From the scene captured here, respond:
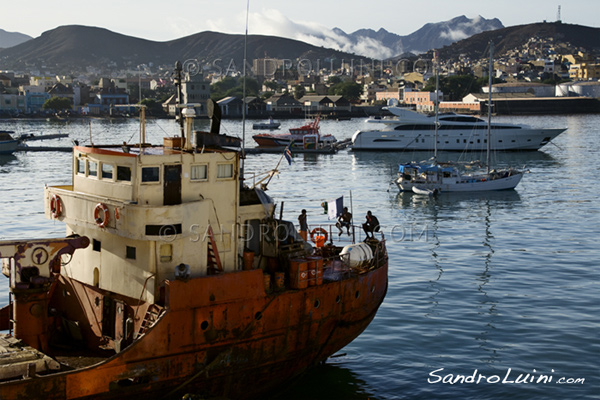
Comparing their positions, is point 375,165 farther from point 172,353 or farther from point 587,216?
point 172,353

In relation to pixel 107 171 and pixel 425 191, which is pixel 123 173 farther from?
pixel 425 191

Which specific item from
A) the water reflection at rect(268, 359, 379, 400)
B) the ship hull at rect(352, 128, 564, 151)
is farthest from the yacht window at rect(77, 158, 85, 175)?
the ship hull at rect(352, 128, 564, 151)

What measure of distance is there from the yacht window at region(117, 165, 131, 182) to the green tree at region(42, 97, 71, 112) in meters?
184

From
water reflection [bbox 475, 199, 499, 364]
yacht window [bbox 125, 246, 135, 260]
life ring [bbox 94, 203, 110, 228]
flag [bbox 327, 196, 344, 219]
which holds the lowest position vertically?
water reflection [bbox 475, 199, 499, 364]

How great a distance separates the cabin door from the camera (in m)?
16.2

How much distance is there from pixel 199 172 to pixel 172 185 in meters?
0.73

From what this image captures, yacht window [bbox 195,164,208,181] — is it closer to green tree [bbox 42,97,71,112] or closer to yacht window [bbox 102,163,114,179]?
yacht window [bbox 102,163,114,179]

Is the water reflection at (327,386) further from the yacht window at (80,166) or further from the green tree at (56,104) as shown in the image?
the green tree at (56,104)

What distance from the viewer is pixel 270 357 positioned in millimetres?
17547

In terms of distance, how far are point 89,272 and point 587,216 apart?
36589 millimetres

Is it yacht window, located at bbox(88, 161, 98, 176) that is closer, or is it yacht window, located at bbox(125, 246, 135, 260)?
yacht window, located at bbox(125, 246, 135, 260)

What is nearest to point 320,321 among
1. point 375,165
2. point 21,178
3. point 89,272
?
point 89,272

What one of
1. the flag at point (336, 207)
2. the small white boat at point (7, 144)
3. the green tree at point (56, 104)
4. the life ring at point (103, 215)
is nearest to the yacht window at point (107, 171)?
the life ring at point (103, 215)

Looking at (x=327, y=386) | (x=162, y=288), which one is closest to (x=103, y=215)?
(x=162, y=288)
